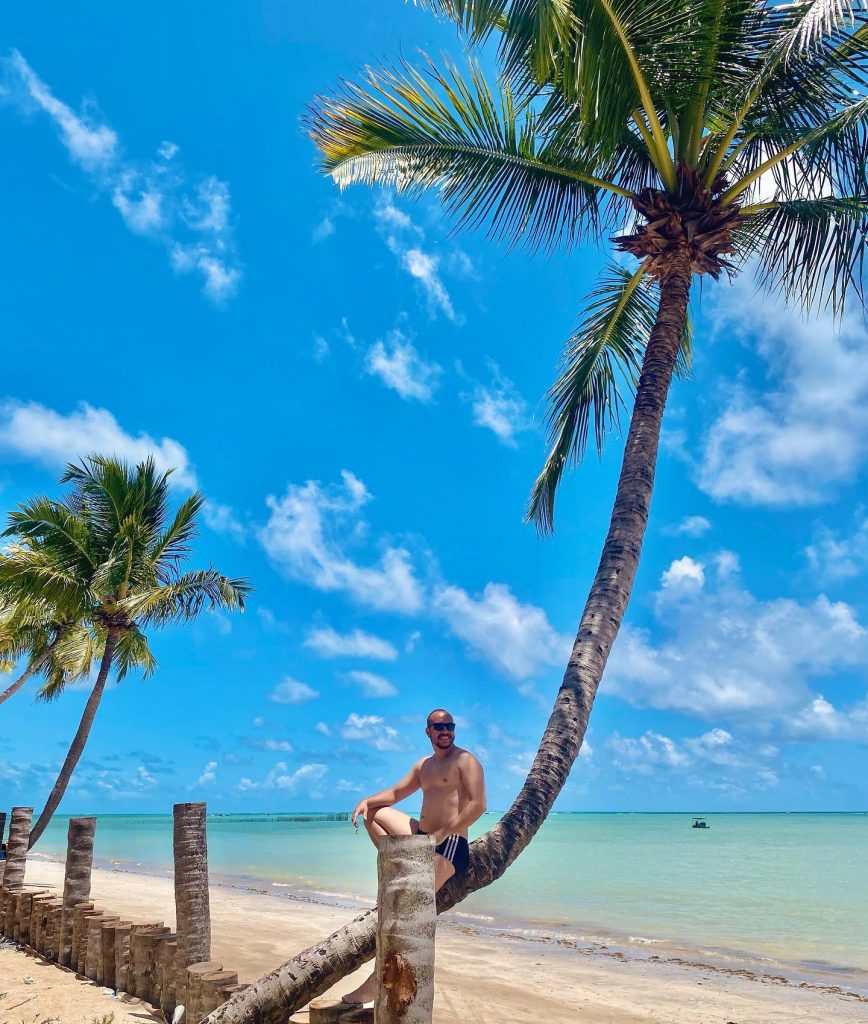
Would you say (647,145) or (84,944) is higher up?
(647,145)

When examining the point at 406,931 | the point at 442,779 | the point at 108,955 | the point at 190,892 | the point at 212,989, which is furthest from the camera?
the point at 108,955

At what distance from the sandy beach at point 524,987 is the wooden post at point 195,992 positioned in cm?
103

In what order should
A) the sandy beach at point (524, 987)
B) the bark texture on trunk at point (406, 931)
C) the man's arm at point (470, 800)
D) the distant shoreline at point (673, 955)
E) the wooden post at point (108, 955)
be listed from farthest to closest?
the distant shoreline at point (673, 955)
the wooden post at point (108, 955)
the sandy beach at point (524, 987)
the man's arm at point (470, 800)
the bark texture on trunk at point (406, 931)

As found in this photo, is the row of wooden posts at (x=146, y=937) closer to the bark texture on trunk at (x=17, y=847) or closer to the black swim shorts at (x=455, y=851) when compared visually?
the bark texture on trunk at (x=17, y=847)

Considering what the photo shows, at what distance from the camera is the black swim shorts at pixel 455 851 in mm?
4496

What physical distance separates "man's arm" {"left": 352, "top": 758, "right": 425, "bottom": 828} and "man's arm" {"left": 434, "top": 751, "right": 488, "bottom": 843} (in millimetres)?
318

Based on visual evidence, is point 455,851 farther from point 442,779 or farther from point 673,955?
point 673,955

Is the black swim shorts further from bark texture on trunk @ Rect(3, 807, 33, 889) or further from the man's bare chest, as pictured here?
bark texture on trunk @ Rect(3, 807, 33, 889)

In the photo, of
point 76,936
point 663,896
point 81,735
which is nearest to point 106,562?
point 81,735

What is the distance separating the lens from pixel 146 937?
6.79m

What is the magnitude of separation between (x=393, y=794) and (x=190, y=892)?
2490 mm

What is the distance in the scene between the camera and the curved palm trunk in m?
4.43

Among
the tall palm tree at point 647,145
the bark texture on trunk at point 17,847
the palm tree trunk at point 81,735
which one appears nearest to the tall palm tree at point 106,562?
the palm tree trunk at point 81,735

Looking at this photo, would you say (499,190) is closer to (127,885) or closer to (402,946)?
(402,946)
